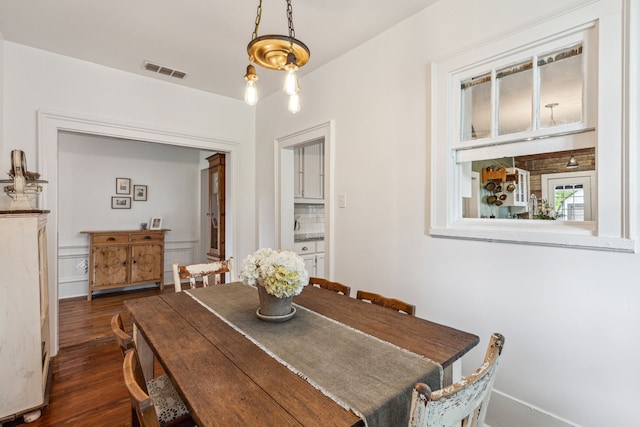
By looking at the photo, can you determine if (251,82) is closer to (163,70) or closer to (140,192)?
(163,70)

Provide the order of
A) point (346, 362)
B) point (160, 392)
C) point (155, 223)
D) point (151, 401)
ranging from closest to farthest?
point (151, 401)
point (346, 362)
point (160, 392)
point (155, 223)

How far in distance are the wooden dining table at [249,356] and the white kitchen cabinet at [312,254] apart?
2.31 meters

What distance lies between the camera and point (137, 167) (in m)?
5.19

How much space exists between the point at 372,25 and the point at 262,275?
79.4 inches

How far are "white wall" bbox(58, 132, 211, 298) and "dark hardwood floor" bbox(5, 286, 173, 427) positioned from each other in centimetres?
126

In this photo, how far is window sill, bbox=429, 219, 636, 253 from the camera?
142 cm

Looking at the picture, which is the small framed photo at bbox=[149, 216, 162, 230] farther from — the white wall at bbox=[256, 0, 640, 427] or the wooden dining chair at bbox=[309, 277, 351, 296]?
the wooden dining chair at bbox=[309, 277, 351, 296]

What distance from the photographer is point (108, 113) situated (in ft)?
9.66

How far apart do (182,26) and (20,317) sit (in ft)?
7.18

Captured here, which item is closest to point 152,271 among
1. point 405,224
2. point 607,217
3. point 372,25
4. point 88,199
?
point 88,199

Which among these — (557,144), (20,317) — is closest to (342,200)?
(557,144)

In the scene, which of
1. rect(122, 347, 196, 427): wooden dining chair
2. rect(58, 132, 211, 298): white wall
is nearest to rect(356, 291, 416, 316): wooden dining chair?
rect(122, 347, 196, 427): wooden dining chair

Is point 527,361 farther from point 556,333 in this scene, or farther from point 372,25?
point 372,25

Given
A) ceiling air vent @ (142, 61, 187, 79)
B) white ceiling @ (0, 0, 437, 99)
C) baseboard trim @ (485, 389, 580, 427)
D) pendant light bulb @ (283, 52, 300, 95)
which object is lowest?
baseboard trim @ (485, 389, 580, 427)
